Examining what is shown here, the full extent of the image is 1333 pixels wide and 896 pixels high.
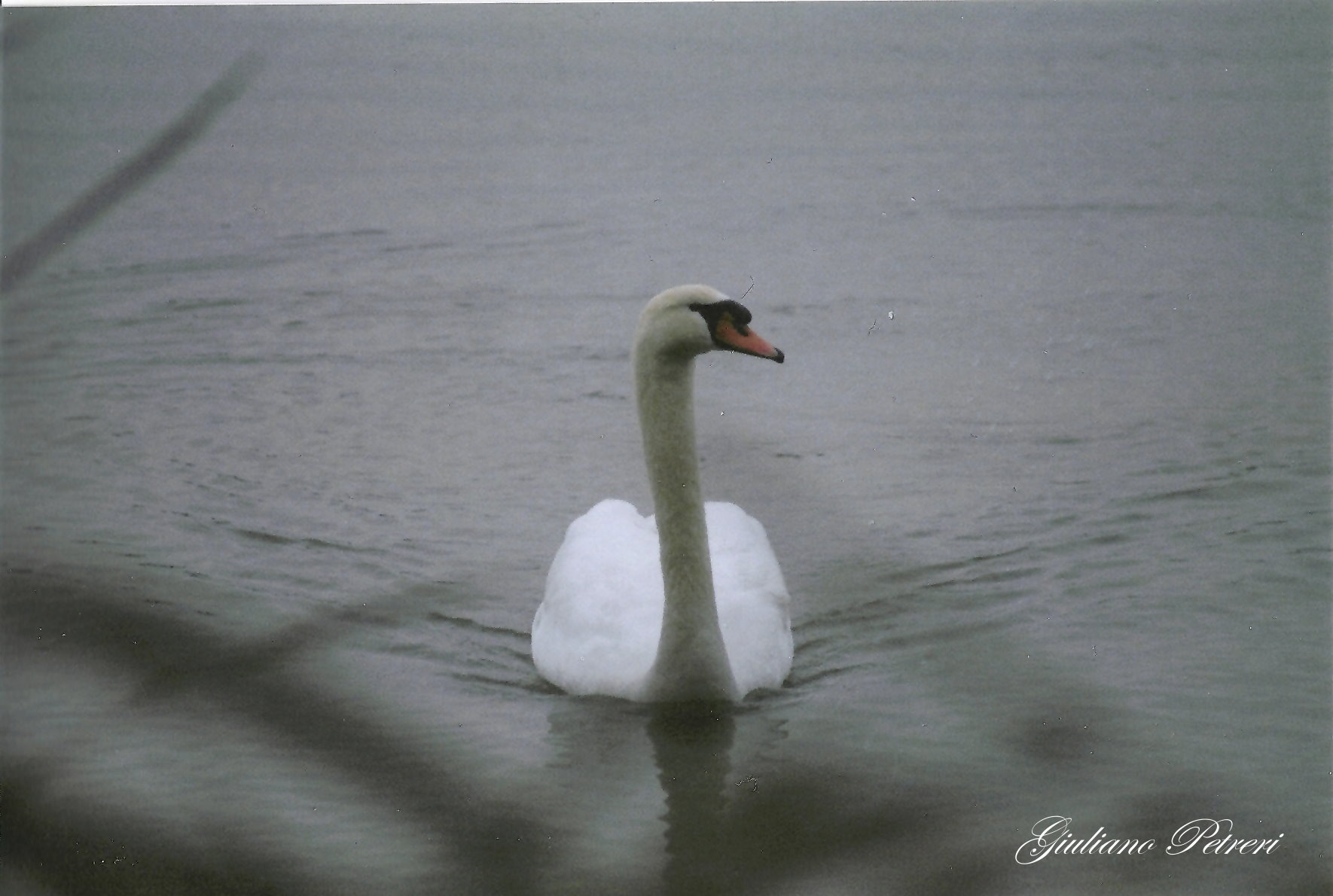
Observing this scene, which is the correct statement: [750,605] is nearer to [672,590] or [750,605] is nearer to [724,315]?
[672,590]

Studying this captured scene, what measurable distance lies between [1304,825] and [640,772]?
1851 millimetres

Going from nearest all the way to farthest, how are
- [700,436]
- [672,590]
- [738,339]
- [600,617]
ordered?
1. [738,339]
2. [672,590]
3. [600,617]
4. [700,436]

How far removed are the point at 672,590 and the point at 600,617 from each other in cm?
45

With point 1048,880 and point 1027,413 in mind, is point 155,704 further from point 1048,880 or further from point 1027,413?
point 1027,413

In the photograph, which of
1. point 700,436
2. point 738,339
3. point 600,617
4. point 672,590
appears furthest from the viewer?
point 700,436

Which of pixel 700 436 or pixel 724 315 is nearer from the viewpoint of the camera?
pixel 724 315

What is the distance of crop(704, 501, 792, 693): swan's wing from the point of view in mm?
5344

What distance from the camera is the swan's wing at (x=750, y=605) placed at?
5344mm

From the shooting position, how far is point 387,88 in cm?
645

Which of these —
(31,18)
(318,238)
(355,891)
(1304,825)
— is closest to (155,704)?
(355,891)

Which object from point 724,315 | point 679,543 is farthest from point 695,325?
point 679,543

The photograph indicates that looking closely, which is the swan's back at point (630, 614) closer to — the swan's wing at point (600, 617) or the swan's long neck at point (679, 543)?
the swan's wing at point (600, 617)

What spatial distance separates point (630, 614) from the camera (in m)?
5.49

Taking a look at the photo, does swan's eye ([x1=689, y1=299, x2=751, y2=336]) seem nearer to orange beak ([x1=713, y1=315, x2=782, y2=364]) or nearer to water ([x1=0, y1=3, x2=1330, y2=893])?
orange beak ([x1=713, y1=315, x2=782, y2=364])
